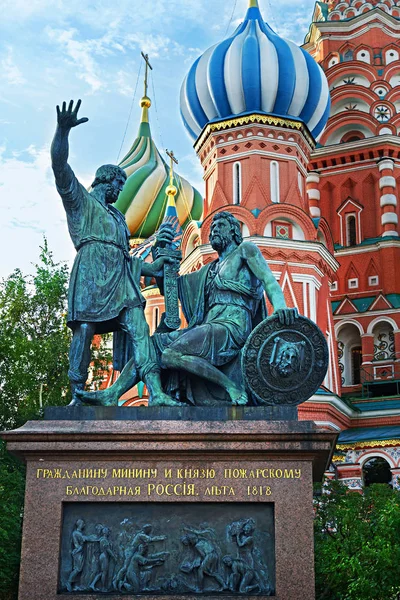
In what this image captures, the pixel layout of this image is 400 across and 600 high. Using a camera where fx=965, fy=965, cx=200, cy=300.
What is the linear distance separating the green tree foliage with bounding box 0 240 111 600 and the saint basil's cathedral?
12.0 feet

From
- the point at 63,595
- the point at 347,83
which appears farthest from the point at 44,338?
the point at 63,595

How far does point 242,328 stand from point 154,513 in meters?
1.94

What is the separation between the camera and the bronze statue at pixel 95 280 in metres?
9.02

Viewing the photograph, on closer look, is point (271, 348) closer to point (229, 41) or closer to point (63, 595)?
point (63, 595)

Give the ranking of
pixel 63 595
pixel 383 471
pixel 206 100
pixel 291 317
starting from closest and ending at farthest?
pixel 63 595 < pixel 291 317 < pixel 383 471 < pixel 206 100

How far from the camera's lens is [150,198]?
3875cm

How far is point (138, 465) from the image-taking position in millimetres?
8250

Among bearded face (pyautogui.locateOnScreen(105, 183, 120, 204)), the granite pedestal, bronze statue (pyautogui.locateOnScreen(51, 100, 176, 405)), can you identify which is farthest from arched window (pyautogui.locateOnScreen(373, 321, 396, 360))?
the granite pedestal

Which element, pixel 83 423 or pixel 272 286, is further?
pixel 272 286

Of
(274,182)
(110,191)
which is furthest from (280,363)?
(274,182)

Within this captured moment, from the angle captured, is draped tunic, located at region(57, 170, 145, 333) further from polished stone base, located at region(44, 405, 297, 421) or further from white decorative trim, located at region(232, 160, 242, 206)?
white decorative trim, located at region(232, 160, 242, 206)

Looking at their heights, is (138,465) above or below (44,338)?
below

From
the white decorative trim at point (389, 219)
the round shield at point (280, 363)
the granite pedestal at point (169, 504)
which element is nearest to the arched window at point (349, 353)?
the white decorative trim at point (389, 219)

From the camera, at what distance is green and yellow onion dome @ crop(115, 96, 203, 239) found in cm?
3831
